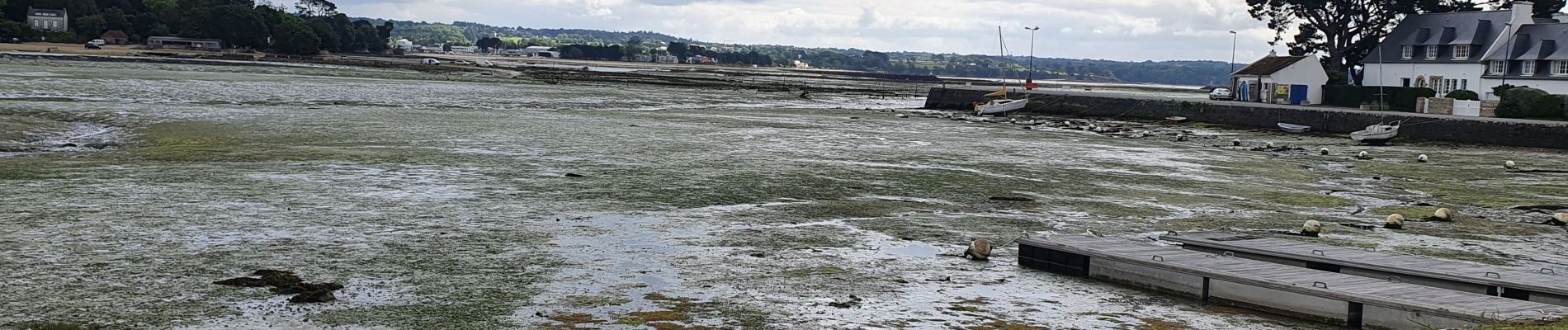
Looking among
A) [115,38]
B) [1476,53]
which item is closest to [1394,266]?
[1476,53]

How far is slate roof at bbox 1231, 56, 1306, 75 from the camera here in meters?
53.9

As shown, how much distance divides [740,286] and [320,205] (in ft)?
22.9

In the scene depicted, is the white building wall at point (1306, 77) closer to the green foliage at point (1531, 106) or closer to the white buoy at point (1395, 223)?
the green foliage at point (1531, 106)

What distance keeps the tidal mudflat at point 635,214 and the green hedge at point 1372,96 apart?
1234cm

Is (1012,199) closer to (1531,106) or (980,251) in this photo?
(980,251)

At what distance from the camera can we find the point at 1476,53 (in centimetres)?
5309

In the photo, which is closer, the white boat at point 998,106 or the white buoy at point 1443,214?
the white buoy at point 1443,214

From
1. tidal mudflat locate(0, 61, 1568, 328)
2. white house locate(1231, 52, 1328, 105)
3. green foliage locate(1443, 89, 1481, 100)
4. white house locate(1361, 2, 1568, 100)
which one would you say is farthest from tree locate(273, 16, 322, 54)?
green foliage locate(1443, 89, 1481, 100)

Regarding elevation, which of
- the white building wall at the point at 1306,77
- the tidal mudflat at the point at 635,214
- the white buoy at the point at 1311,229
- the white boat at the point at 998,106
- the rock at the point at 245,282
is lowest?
the rock at the point at 245,282

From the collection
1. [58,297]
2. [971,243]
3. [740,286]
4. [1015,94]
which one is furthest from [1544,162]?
[1015,94]

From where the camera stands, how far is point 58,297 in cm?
995

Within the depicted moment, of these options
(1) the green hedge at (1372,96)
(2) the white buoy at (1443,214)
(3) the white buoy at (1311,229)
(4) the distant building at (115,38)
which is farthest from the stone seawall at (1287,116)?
(4) the distant building at (115,38)

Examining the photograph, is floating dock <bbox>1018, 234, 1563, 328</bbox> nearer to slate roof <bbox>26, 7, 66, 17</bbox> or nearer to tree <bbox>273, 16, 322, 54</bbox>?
tree <bbox>273, 16, 322, 54</bbox>

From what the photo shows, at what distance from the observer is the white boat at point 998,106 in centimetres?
5444
